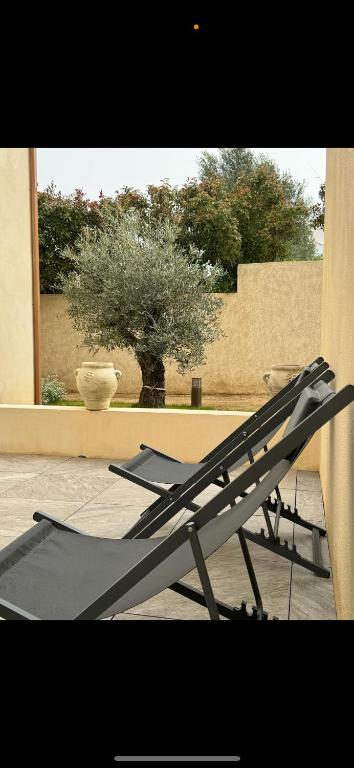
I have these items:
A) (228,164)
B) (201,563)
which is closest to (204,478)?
(201,563)

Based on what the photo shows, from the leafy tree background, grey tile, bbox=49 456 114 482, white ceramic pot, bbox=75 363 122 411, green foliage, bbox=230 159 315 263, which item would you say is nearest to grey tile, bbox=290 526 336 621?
grey tile, bbox=49 456 114 482

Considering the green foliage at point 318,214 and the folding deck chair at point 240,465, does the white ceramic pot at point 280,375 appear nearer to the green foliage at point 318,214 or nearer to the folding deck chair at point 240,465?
the folding deck chair at point 240,465

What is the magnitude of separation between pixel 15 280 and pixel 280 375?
2.80 m

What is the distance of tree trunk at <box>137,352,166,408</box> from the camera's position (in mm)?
9281

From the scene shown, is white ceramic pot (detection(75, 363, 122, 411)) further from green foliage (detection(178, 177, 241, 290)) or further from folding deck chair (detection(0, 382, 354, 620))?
green foliage (detection(178, 177, 241, 290))

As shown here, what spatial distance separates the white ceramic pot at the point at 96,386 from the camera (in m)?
5.99

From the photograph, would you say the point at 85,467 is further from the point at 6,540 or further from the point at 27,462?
the point at 6,540

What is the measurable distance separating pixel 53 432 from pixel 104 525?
2225 millimetres

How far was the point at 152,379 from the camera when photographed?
959cm
